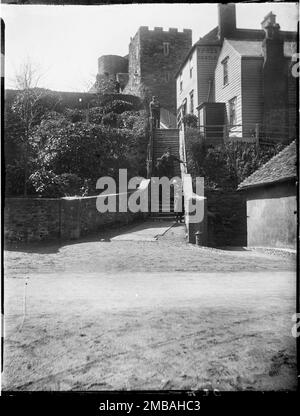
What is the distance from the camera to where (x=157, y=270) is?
8.12 m

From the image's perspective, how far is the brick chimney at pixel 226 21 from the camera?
2501 centimetres

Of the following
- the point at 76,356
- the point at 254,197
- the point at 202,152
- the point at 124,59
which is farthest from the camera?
the point at 124,59

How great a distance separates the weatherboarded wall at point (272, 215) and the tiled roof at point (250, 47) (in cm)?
1161

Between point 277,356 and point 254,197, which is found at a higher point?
point 254,197

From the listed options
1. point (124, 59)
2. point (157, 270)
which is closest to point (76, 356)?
point (157, 270)

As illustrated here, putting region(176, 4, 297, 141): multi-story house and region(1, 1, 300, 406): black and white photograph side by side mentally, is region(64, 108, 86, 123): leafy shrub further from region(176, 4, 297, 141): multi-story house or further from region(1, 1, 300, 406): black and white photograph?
region(176, 4, 297, 141): multi-story house

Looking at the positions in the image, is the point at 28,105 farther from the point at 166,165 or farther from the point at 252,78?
the point at 252,78

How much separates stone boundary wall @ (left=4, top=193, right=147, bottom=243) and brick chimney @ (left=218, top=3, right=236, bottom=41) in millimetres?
18296

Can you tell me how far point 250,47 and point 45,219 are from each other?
1789 centimetres

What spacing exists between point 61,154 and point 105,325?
12335 millimetres
